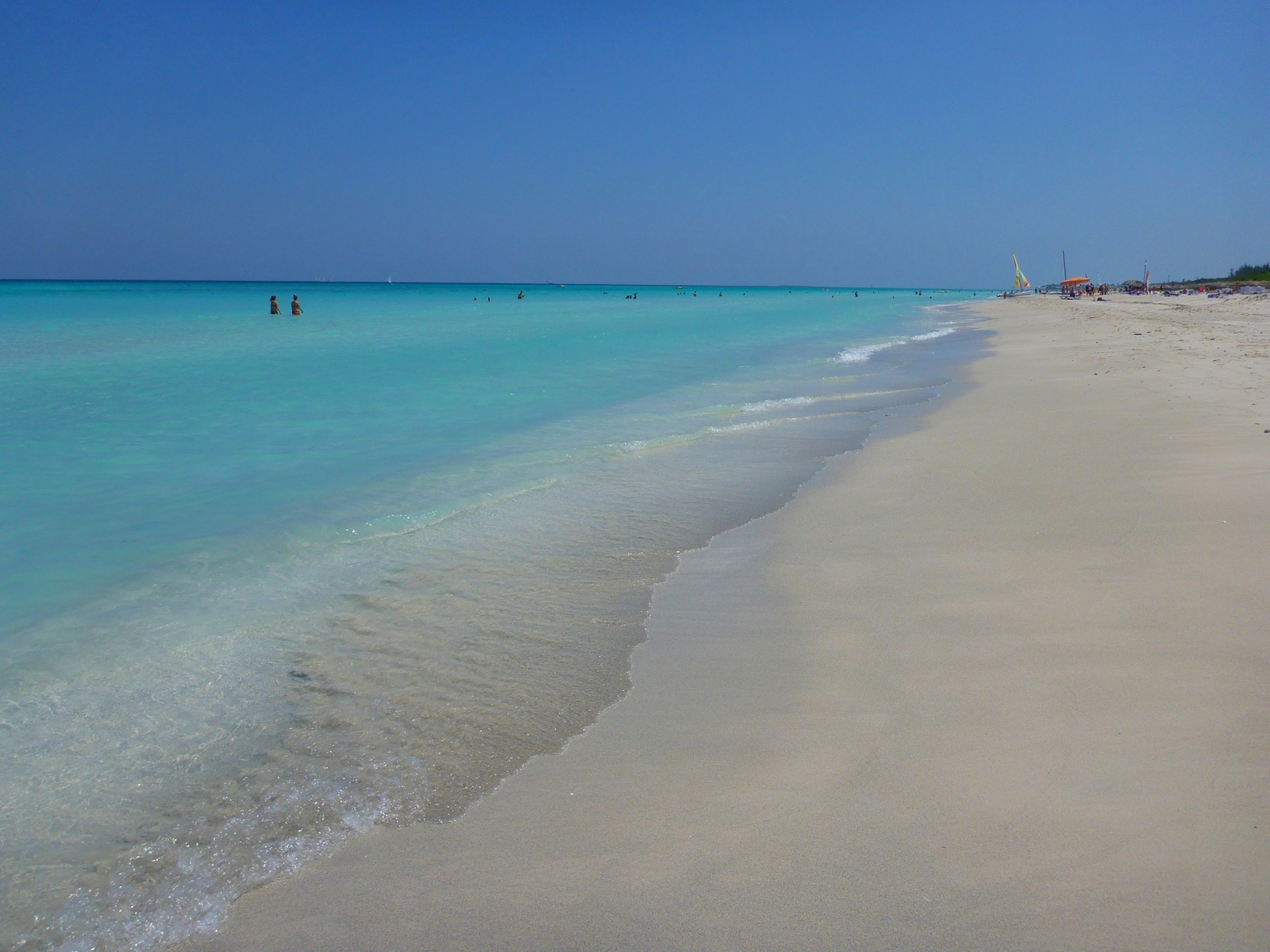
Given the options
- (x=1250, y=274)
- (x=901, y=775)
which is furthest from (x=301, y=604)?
(x=1250, y=274)

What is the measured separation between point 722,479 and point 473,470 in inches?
97.2

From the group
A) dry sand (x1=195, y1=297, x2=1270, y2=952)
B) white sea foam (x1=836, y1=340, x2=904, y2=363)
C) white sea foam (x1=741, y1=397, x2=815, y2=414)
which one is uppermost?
white sea foam (x1=836, y1=340, x2=904, y2=363)

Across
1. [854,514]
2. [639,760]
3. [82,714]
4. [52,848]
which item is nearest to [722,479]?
[854,514]

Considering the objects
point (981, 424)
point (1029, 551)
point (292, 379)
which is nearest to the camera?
point (1029, 551)

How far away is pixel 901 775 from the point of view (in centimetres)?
271

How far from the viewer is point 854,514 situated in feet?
19.6

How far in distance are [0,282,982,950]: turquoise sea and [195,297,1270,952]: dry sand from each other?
Answer: 0.27 m

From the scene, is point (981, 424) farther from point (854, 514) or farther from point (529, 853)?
point (529, 853)

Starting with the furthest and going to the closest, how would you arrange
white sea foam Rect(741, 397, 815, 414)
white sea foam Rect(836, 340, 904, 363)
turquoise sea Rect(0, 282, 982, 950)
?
white sea foam Rect(836, 340, 904, 363) < white sea foam Rect(741, 397, 815, 414) < turquoise sea Rect(0, 282, 982, 950)

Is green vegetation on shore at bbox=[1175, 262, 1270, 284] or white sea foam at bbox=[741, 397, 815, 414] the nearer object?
white sea foam at bbox=[741, 397, 815, 414]

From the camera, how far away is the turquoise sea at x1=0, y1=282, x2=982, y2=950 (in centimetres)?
264

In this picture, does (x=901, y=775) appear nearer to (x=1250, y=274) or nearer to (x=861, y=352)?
(x=861, y=352)

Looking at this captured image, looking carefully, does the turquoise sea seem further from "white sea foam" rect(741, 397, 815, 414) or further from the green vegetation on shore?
the green vegetation on shore

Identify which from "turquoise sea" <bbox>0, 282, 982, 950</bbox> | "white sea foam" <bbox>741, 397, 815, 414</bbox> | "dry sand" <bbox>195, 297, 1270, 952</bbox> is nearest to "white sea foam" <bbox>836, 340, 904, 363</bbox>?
→ "turquoise sea" <bbox>0, 282, 982, 950</bbox>
